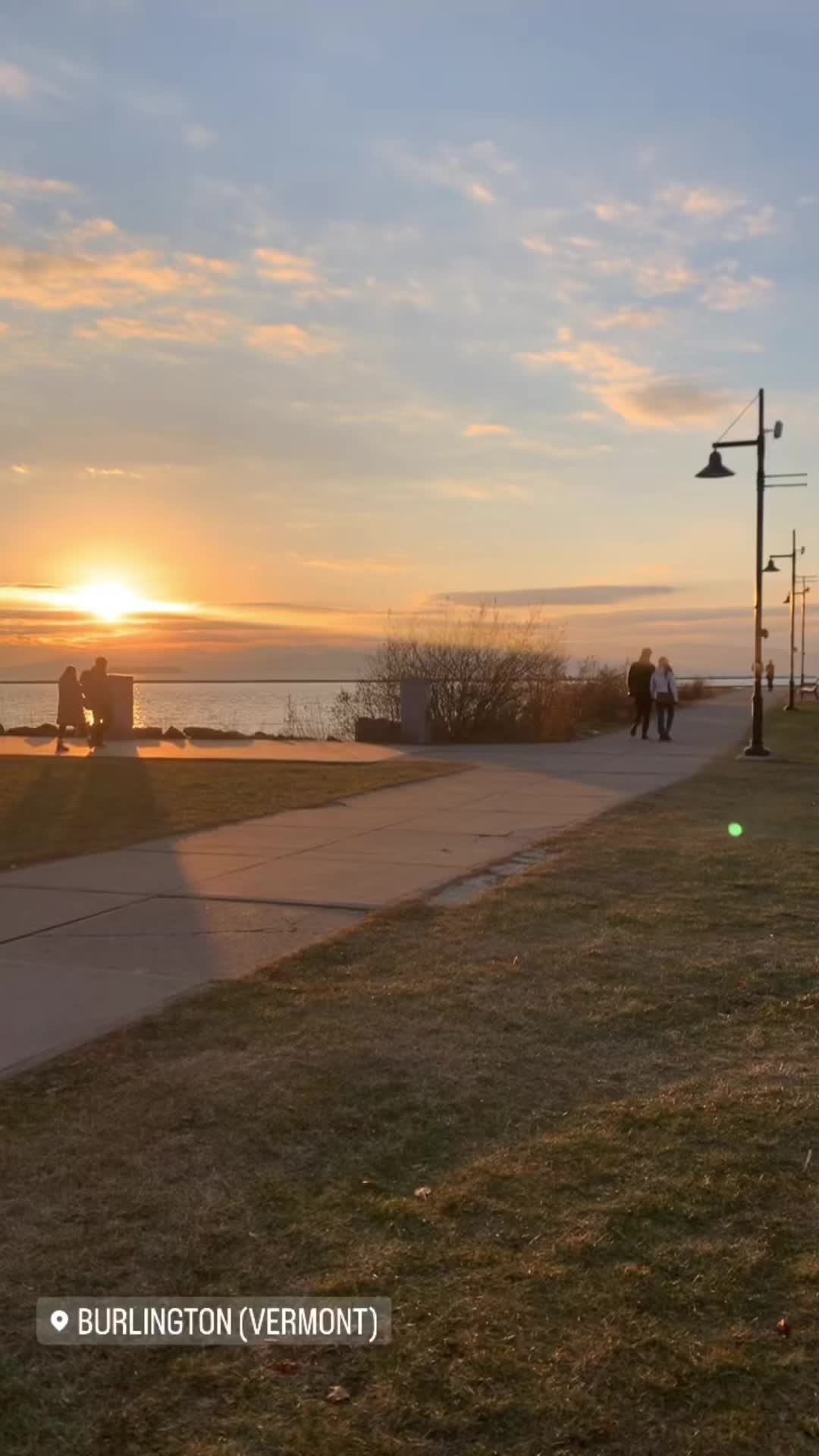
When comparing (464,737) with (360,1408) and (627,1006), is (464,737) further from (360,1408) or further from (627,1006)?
(360,1408)

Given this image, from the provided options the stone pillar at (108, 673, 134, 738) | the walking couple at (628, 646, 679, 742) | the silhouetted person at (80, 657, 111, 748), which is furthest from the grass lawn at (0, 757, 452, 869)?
the walking couple at (628, 646, 679, 742)

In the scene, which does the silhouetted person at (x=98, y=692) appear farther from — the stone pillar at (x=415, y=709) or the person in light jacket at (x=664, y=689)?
the person in light jacket at (x=664, y=689)

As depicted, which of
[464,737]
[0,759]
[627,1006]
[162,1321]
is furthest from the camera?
[464,737]

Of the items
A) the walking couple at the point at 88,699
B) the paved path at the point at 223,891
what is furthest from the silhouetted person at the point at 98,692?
the paved path at the point at 223,891

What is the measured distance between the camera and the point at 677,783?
52.2 ft

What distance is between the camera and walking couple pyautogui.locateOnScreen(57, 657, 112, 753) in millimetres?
23594

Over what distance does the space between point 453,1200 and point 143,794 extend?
1151 centimetres

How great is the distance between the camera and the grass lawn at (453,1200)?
9.23ft

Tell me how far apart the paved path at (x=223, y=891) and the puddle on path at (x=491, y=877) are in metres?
0.14

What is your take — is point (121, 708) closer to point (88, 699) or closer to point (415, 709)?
point (88, 699)

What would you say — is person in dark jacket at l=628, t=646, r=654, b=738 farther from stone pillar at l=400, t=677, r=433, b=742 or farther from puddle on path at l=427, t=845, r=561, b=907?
puddle on path at l=427, t=845, r=561, b=907

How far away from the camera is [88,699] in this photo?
78.1ft

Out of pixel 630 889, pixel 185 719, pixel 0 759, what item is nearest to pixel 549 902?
pixel 630 889

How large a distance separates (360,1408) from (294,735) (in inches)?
973
